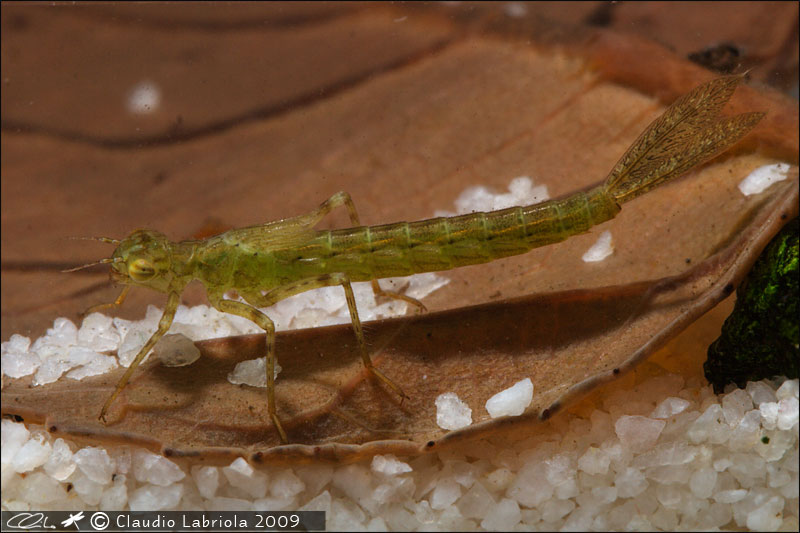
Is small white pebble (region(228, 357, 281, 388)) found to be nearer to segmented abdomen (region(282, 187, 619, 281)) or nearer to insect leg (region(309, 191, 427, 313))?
segmented abdomen (region(282, 187, 619, 281))

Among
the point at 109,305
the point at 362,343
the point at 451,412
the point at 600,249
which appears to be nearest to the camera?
the point at 451,412

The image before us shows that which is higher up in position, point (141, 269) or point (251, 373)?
point (141, 269)

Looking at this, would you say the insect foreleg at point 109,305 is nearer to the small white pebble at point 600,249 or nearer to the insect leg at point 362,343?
the insect leg at point 362,343

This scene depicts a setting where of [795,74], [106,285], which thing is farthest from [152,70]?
[795,74]

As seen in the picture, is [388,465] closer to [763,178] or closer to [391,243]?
[391,243]

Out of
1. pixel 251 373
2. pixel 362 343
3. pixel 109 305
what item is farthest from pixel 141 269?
pixel 362 343

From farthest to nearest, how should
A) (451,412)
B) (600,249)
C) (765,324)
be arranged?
(600,249) → (451,412) → (765,324)

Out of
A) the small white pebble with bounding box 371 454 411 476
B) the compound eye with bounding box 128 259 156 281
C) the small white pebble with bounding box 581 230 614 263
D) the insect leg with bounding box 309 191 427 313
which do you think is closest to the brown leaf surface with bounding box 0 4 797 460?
the small white pebble with bounding box 581 230 614 263
